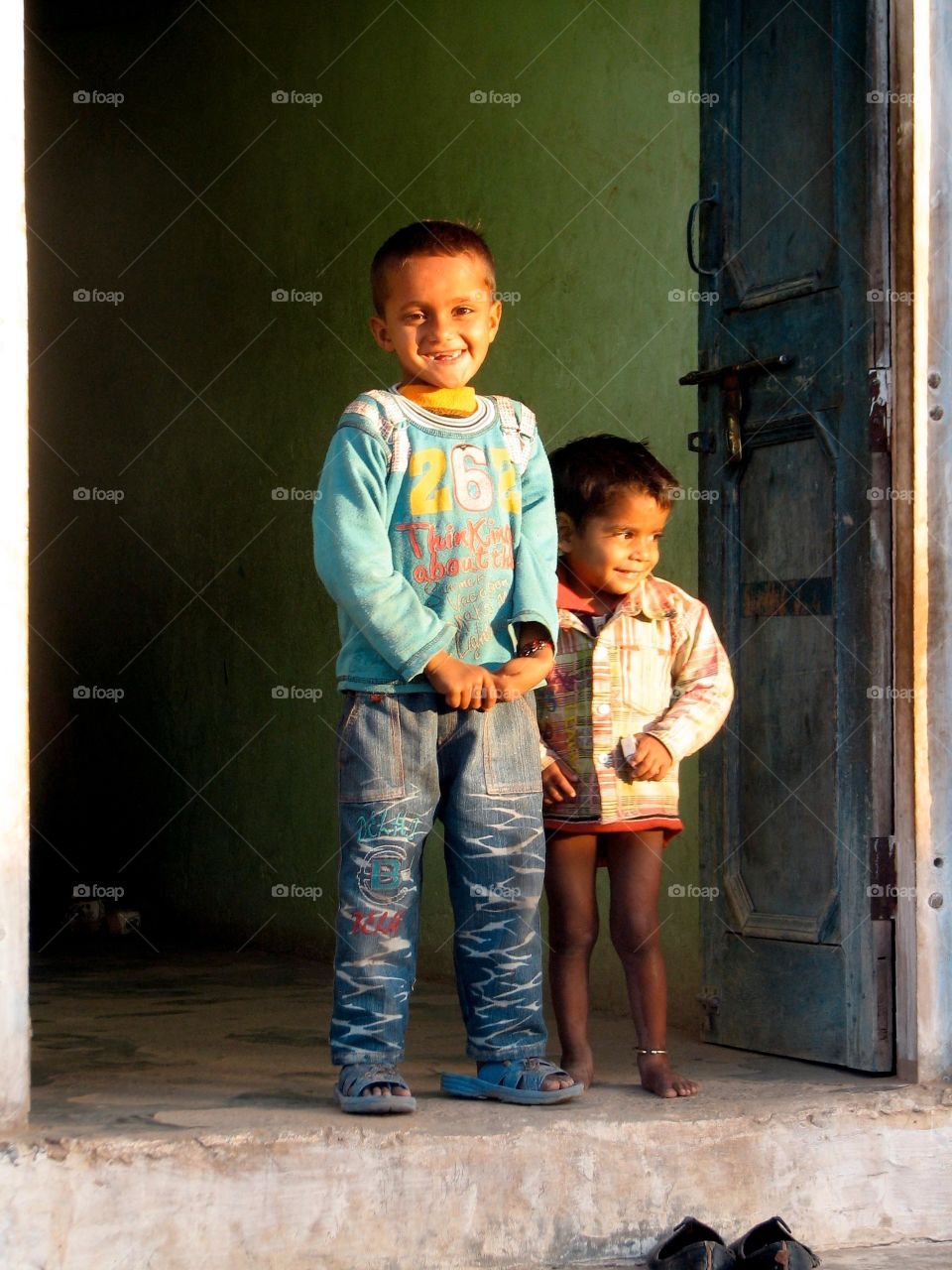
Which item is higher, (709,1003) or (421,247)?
(421,247)

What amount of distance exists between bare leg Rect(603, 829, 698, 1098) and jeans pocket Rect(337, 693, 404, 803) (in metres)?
0.66

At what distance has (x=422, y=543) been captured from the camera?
10.9 ft

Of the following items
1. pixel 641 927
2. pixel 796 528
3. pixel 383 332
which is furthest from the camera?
pixel 796 528

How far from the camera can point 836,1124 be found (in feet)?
11.3

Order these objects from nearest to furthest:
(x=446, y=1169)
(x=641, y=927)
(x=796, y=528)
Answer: (x=446, y=1169) < (x=641, y=927) < (x=796, y=528)

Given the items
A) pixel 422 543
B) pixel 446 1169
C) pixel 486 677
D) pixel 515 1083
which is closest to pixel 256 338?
pixel 422 543

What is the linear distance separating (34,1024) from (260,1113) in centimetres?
174

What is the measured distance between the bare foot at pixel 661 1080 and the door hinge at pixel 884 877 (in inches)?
21.9

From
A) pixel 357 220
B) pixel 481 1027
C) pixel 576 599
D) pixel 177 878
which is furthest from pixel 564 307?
pixel 177 878

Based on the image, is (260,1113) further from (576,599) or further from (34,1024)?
(34,1024)

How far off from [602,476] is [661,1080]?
125 cm

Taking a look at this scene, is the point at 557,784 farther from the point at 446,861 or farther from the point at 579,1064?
the point at 579,1064

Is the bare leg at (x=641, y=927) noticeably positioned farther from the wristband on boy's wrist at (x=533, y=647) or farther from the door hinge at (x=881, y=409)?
the door hinge at (x=881, y=409)

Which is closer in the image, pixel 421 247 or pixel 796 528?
pixel 421 247
